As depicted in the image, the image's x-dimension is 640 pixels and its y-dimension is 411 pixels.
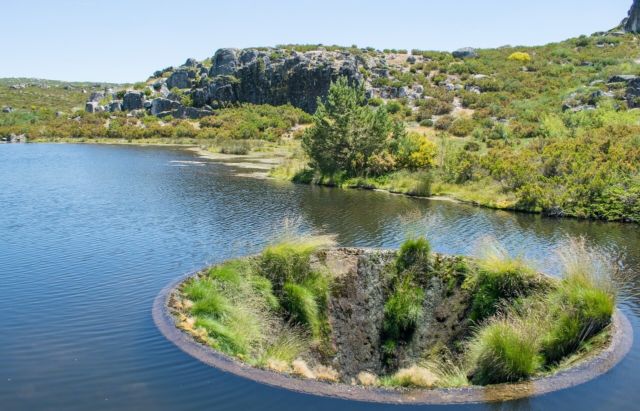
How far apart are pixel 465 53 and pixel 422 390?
104m

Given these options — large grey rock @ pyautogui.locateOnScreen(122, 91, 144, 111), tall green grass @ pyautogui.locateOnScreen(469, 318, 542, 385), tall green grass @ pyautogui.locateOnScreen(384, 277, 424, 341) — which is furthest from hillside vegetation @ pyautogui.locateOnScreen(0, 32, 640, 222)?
tall green grass @ pyautogui.locateOnScreen(469, 318, 542, 385)

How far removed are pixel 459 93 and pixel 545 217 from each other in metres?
52.3

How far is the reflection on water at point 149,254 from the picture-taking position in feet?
34.1

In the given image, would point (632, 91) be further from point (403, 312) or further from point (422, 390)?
point (422, 390)

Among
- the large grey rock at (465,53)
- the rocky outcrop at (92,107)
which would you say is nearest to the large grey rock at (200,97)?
the rocky outcrop at (92,107)

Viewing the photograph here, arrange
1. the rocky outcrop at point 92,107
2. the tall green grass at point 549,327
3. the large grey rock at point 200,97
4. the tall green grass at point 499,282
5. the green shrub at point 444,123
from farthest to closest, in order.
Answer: the rocky outcrop at point 92,107 → the large grey rock at point 200,97 → the green shrub at point 444,123 → the tall green grass at point 499,282 → the tall green grass at point 549,327

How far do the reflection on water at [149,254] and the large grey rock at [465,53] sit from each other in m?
72.7

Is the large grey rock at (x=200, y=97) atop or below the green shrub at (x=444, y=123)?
atop

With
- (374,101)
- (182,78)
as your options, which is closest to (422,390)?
(374,101)

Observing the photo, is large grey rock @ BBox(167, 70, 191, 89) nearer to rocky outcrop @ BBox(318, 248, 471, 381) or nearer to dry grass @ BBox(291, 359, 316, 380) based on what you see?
rocky outcrop @ BBox(318, 248, 471, 381)

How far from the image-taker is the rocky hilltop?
9900 cm

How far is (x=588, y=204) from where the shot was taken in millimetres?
30922

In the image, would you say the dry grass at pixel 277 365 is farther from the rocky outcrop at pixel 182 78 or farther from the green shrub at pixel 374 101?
the rocky outcrop at pixel 182 78

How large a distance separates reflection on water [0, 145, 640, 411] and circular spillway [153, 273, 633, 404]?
Answer: 8.8 inches
